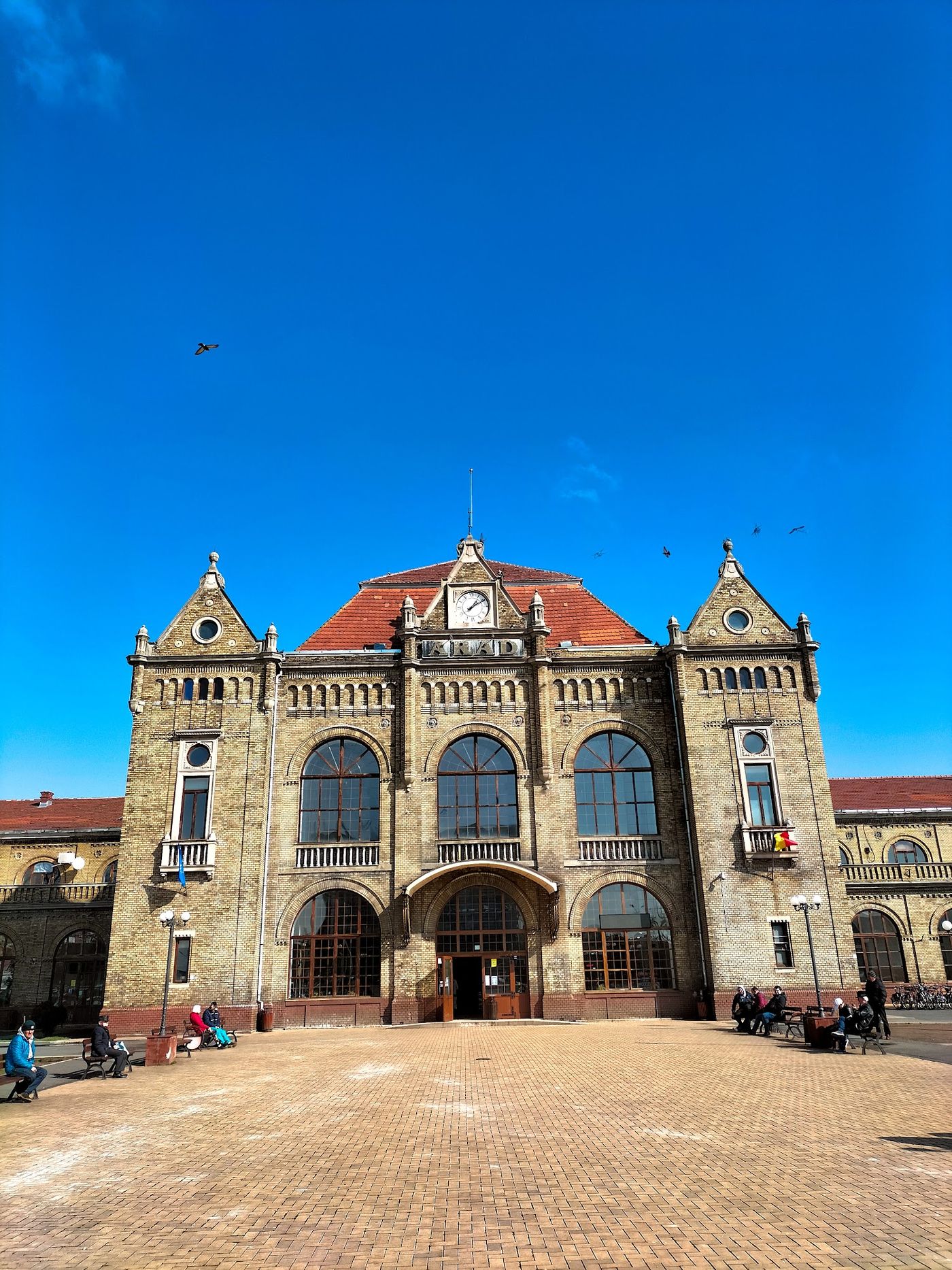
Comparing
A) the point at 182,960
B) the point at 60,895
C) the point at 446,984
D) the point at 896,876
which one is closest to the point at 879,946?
the point at 896,876

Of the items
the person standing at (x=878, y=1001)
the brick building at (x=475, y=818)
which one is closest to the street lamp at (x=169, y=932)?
the brick building at (x=475, y=818)

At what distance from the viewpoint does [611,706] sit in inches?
1296

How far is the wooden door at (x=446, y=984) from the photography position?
29500 millimetres

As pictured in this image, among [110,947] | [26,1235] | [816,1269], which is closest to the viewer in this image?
[816,1269]

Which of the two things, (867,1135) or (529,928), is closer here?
(867,1135)

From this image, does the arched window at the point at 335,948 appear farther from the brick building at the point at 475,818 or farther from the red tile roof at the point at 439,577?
the red tile roof at the point at 439,577

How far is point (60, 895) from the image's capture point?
118 feet

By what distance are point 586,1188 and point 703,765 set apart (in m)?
23.2

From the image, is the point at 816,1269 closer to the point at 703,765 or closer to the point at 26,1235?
the point at 26,1235

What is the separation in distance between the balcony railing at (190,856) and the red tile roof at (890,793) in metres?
30.7

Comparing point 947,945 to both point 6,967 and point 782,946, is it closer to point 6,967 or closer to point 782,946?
point 782,946

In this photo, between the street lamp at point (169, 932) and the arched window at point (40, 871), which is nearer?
the street lamp at point (169, 932)

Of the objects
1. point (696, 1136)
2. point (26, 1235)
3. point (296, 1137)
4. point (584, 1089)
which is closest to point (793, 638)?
point (584, 1089)

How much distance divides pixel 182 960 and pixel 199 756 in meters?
7.08
